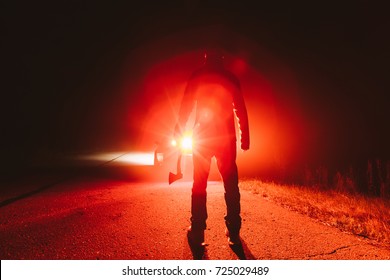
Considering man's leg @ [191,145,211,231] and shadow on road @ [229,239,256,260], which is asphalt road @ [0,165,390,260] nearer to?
shadow on road @ [229,239,256,260]

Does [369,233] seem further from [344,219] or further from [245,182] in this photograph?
[245,182]

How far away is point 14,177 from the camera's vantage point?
31.1 ft

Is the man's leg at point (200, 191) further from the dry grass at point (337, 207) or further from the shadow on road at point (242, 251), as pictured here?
the dry grass at point (337, 207)

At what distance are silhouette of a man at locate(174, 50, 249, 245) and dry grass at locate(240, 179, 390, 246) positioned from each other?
1917 mm

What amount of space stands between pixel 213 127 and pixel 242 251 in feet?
4.85

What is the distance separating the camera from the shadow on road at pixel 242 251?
10.7ft

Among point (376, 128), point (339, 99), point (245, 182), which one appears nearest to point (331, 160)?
point (245, 182)

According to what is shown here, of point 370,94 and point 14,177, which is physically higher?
point 370,94

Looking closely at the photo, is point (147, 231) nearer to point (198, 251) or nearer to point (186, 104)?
point (198, 251)

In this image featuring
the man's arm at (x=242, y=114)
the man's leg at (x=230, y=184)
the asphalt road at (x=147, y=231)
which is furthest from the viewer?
the man's arm at (x=242, y=114)

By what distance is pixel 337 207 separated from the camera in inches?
221

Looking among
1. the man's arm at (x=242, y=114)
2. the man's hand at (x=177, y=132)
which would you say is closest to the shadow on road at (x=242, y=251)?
the man's arm at (x=242, y=114)

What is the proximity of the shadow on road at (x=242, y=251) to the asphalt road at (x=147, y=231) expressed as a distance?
0.01 m

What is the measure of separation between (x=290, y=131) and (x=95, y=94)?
5382cm
